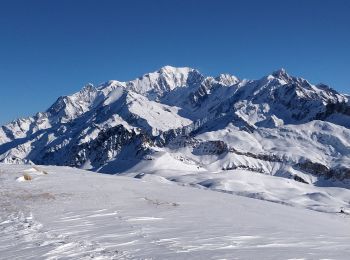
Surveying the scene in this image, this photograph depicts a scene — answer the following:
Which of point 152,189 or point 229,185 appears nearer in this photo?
point 152,189

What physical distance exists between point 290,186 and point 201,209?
122717 millimetres

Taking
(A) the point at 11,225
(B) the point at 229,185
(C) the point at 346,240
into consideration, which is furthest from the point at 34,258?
(B) the point at 229,185

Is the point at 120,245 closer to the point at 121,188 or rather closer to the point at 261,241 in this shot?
the point at 261,241

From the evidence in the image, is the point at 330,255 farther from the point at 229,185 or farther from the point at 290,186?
the point at 290,186

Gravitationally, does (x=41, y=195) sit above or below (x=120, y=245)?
above

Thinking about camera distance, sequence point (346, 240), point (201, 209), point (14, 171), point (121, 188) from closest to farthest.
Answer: point (346, 240) → point (201, 209) → point (121, 188) → point (14, 171)

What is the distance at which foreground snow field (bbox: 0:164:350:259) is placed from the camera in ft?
56.5

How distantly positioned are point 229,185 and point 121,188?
9159cm

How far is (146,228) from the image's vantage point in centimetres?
2250

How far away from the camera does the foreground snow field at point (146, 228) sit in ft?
56.5

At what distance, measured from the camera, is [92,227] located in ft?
74.9

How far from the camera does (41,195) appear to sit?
34125 mm

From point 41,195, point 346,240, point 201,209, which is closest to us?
point 346,240

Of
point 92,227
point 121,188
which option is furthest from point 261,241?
point 121,188
